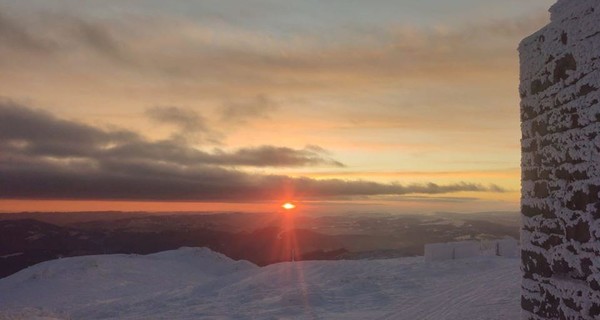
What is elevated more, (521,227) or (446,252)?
(521,227)

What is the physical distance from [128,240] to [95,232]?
1303cm

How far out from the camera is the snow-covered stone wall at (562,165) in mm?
4895

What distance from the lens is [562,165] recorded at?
5.39 m

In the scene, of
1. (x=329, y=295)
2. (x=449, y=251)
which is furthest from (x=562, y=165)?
(x=449, y=251)

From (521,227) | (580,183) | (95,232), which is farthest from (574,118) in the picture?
(95,232)

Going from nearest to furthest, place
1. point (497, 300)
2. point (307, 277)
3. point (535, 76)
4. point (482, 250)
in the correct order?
1. point (535, 76)
2. point (497, 300)
3. point (307, 277)
4. point (482, 250)

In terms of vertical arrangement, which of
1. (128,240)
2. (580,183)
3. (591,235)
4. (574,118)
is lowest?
(128,240)

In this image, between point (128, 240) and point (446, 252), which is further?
point (128, 240)

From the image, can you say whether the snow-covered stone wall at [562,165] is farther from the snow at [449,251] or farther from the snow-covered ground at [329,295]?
the snow at [449,251]

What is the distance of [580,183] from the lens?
16.6 feet

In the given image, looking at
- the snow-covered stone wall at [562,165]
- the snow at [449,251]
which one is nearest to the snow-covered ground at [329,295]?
the snow at [449,251]

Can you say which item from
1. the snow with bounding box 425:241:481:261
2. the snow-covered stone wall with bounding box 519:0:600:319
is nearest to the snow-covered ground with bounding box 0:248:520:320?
the snow with bounding box 425:241:481:261

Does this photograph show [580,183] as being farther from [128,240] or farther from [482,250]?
[128,240]

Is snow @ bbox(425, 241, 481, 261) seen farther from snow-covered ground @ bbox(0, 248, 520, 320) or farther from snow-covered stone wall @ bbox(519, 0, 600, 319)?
snow-covered stone wall @ bbox(519, 0, 600, 319)
